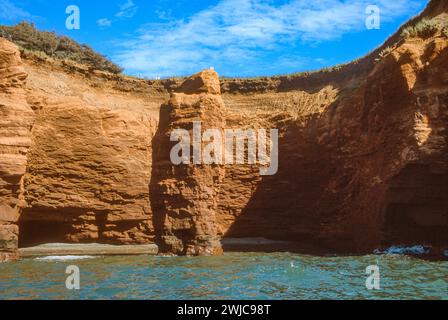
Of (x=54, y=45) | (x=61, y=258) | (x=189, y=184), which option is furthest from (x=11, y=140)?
(x=54, y=45)

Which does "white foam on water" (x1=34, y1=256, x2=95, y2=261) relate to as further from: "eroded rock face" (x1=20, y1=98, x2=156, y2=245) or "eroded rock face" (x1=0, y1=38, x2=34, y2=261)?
"eroded rock face" (x1=20, y1=98, x2=156, y2=245)

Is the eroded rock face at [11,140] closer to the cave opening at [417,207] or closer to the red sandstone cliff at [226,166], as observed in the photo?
the red sandstone cliff at [226,166]

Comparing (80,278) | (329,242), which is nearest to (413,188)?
(329,242)

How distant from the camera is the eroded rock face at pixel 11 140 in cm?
1811

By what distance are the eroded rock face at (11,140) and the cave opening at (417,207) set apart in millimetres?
14099

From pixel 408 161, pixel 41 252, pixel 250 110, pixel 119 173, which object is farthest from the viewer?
pixel 250 110

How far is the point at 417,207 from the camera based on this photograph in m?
18.1

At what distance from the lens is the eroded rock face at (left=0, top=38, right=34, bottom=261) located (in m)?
18.1

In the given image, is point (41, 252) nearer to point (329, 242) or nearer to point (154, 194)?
point (154, 194)

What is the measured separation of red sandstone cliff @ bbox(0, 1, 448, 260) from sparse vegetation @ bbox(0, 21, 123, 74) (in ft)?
29.5

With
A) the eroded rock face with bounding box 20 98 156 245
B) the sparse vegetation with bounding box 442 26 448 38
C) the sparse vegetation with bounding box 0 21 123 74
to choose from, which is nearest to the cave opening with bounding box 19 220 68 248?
the eroded rock face with bounding box 20 98 156 245

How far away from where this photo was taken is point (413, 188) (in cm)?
1789

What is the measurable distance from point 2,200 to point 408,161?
594 inches

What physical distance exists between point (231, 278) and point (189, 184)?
8.78m
